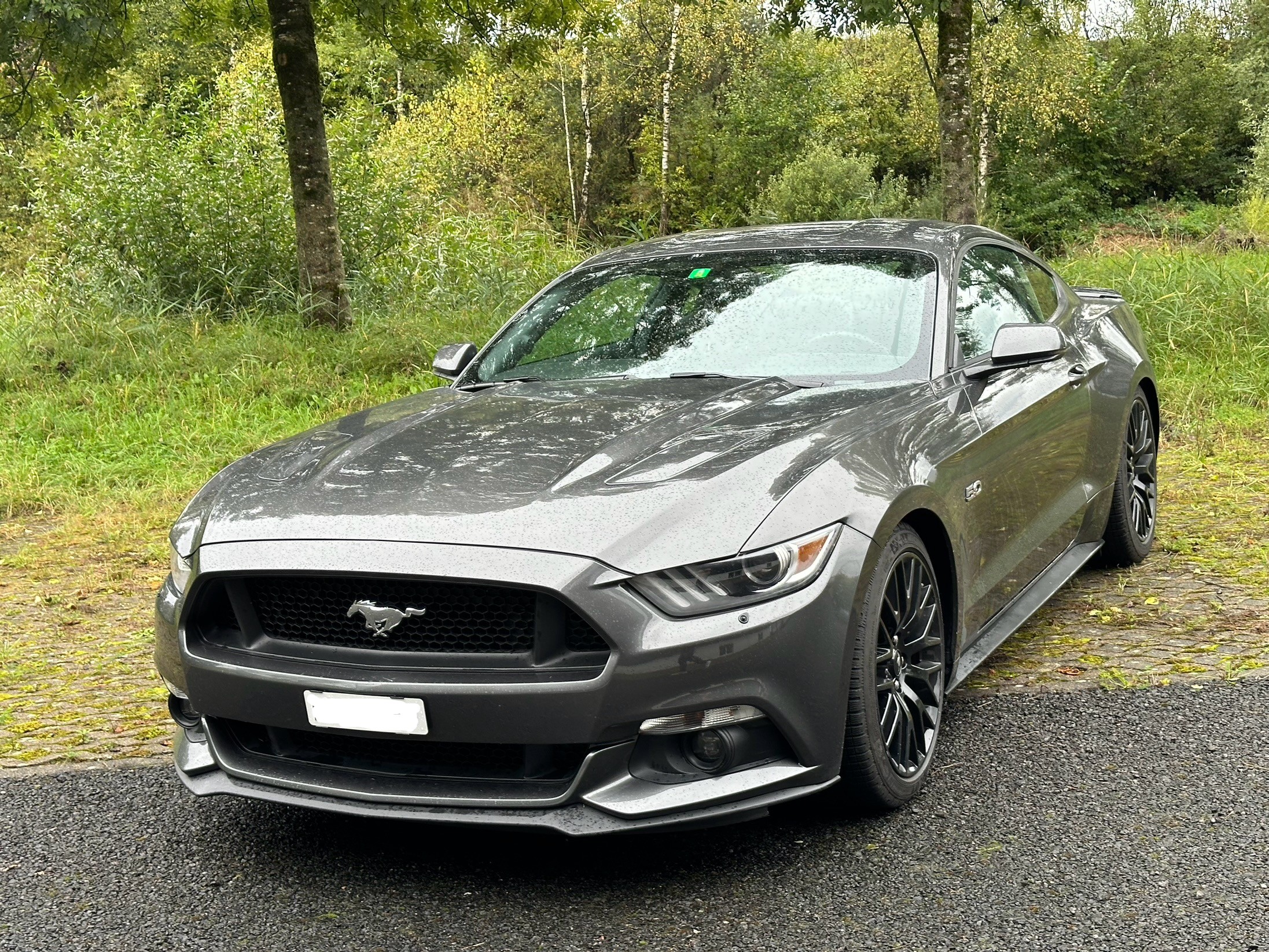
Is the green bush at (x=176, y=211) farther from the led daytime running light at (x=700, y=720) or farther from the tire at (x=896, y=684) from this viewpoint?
the led daytime running light at (x=700, y=720)

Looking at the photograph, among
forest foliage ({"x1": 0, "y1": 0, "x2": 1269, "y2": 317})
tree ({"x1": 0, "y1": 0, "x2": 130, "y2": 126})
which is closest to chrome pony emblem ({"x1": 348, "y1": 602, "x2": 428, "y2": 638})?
tree ({"x1": 0, "y1": 0, "x2": 130, "y2": 126})

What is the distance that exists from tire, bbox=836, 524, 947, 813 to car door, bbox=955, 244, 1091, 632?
12.7 inches

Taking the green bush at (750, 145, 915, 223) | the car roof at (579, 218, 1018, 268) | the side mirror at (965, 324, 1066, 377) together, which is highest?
the car roof at (579, 218, 1018, 268)

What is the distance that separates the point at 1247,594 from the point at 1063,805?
2.33 metres

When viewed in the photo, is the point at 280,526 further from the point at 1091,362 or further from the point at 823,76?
the point at 823,76

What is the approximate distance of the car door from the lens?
12.8 feet

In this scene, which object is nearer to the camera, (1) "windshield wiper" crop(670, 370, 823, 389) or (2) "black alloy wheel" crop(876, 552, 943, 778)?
(2) "black alloy wheel" crop(876, 552, 943, 778)

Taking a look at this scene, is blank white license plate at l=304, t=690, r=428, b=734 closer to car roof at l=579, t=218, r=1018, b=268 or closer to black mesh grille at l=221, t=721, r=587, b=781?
black mesh grille at l=221, t=721, r=587, b=781

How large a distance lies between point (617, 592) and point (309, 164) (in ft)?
29.5

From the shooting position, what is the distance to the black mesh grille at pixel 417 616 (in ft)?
9.36

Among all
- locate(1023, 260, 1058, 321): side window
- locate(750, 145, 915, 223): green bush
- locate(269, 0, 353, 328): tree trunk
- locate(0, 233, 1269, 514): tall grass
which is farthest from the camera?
locate(750, 145, 915, 223): green bush

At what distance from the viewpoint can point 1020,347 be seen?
404 centimetres

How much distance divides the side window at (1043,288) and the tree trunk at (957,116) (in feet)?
20.5

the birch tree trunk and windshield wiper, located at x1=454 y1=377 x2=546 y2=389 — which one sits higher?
windshield wiper, located at x1=454 y1=377 x2=546 y2=389
